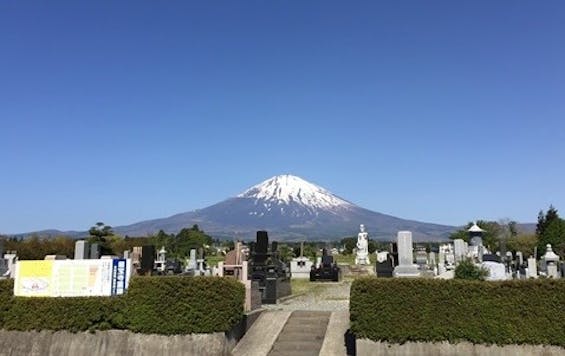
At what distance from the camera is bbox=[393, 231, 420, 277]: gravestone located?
1219cm

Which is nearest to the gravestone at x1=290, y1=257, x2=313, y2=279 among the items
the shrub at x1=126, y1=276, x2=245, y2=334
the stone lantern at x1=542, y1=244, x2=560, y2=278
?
the stone lantern at x1=542, y1=244, x2=560, y2=278

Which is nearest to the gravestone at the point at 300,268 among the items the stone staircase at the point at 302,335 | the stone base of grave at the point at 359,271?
the stone base of grave at the point at 359,271

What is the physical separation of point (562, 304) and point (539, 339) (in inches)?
33.3

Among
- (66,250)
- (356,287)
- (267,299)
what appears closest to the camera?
(356,287)

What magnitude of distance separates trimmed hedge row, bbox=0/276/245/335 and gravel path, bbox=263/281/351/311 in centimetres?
518

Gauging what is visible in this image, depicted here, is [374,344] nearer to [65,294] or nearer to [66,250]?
[65,294]

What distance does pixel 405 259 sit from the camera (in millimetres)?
12398

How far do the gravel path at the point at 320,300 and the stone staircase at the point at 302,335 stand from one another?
1799mm

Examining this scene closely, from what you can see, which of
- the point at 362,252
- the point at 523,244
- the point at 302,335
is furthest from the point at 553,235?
the point at 302,335

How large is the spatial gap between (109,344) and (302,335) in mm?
4547

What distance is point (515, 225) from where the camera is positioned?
66.4m

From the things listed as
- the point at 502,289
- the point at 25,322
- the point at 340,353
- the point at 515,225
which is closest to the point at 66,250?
the point at 25,322

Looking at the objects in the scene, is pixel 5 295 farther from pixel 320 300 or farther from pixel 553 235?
pixel 553 235

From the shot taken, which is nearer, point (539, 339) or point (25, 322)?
point (539, 339)
